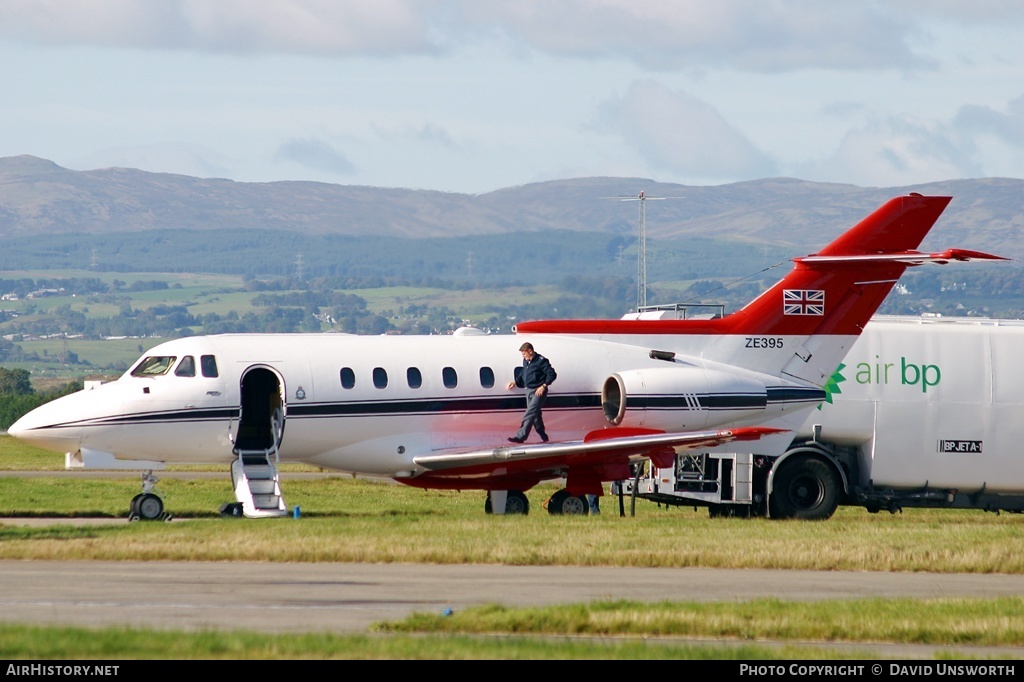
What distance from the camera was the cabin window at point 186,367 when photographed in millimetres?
27234

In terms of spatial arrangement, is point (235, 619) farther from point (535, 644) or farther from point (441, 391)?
point (441, 391)

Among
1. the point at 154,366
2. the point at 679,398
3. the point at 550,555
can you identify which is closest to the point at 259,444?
the point at 154,366

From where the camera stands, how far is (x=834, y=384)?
29.6 meters

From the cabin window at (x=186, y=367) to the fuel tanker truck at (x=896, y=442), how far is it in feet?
28.4

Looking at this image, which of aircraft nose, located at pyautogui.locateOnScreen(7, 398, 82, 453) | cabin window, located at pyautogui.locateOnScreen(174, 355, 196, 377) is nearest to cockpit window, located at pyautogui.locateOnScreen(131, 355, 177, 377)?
cabin window, located at pyautogui.locateOnScreen(174, 355, 196, 377)

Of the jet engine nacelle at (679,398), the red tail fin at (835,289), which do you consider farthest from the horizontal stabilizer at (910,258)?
the jet engine nacelle at (679,398)

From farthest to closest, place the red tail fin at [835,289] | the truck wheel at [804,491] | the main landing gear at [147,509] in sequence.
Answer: the red tail fin at [835,289], the truck wheel at [804,491], the main landing gear at [147,509]

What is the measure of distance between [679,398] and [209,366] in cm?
858

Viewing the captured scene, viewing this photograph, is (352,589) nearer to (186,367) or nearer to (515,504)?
(186,367)

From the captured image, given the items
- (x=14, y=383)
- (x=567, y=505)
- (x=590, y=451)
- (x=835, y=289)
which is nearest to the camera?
(x=590, y=451)

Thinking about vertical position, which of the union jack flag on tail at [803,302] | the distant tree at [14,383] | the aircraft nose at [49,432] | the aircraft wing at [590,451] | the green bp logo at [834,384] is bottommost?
the distant tree at [14,383]

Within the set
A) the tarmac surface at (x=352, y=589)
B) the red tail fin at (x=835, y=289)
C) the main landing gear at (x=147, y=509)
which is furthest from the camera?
the red tail fin at (x=835, y=289)

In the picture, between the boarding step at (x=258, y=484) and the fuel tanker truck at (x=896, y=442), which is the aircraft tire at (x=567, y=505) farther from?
the boarding step at (x=258, y=484)

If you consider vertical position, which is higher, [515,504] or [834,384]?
[834,384]
